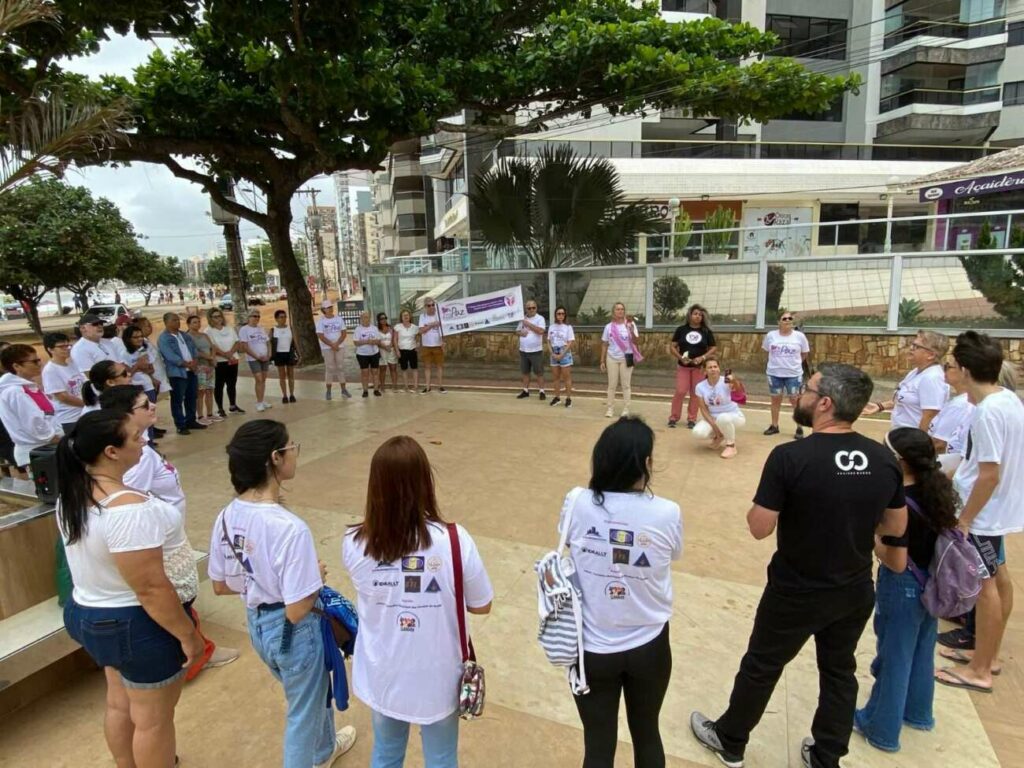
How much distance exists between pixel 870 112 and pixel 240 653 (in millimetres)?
36425

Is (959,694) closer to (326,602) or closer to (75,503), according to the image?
(326,602)

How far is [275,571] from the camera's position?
2.02 metres

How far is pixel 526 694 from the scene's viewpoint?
2955 millimetres

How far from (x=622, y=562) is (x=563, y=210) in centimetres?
1060

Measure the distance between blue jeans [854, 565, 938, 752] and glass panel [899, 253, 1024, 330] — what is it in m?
8.04

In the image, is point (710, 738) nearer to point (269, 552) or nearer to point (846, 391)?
point (846, 391)

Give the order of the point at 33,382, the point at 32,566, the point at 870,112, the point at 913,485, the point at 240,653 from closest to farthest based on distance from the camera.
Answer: the point at 913,485, the point at 32,566, the point at 240,653, the point at 33,382, the point at 870,112

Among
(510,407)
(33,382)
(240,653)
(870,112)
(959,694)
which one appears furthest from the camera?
(870,112)

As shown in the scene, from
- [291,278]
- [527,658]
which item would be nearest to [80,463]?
[527,658]

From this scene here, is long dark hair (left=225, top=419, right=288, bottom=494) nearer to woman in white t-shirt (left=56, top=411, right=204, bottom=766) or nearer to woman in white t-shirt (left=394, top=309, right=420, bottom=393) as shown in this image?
woman in white t-shirt (left=56, top=411, right=204, bottom=766)

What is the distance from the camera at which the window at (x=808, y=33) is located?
27797 mm

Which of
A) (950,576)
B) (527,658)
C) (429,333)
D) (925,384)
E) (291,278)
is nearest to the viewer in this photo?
(950,576)

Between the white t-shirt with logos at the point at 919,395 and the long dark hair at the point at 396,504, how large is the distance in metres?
4.11


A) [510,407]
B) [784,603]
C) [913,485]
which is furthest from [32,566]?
[510,407]
